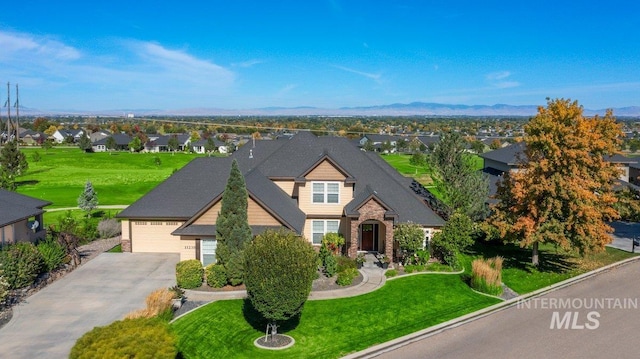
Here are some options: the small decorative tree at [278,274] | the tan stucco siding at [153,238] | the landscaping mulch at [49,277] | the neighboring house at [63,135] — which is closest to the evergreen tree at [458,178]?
the small decorative tree at [278,274]

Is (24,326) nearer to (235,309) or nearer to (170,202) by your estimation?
(235,309)

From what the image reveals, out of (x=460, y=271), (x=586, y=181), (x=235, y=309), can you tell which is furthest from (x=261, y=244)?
(x=586, y=181)

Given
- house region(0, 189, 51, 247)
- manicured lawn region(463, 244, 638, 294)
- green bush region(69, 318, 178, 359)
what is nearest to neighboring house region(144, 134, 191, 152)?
house region(0, 189, 51, 247)

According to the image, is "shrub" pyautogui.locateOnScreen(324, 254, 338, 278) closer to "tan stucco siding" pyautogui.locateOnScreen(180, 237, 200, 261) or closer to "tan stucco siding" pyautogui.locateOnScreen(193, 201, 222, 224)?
"tan stucco siding" pyautogui.locateOnScreen(193, 201, 222, 224)

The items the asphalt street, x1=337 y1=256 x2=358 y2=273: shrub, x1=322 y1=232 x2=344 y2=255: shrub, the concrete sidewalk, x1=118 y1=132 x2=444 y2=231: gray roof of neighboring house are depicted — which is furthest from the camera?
Result: x1=118 y1=132 x2=444 y2=231: gray roof of neighboring house

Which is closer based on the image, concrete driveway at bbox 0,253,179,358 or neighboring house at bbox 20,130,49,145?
concrete driveway at bbox 0,253,179,358

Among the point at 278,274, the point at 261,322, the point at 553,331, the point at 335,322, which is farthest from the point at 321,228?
the point at 553,331

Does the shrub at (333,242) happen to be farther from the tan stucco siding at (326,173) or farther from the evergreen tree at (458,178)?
the evergreen tree at (458,178)
